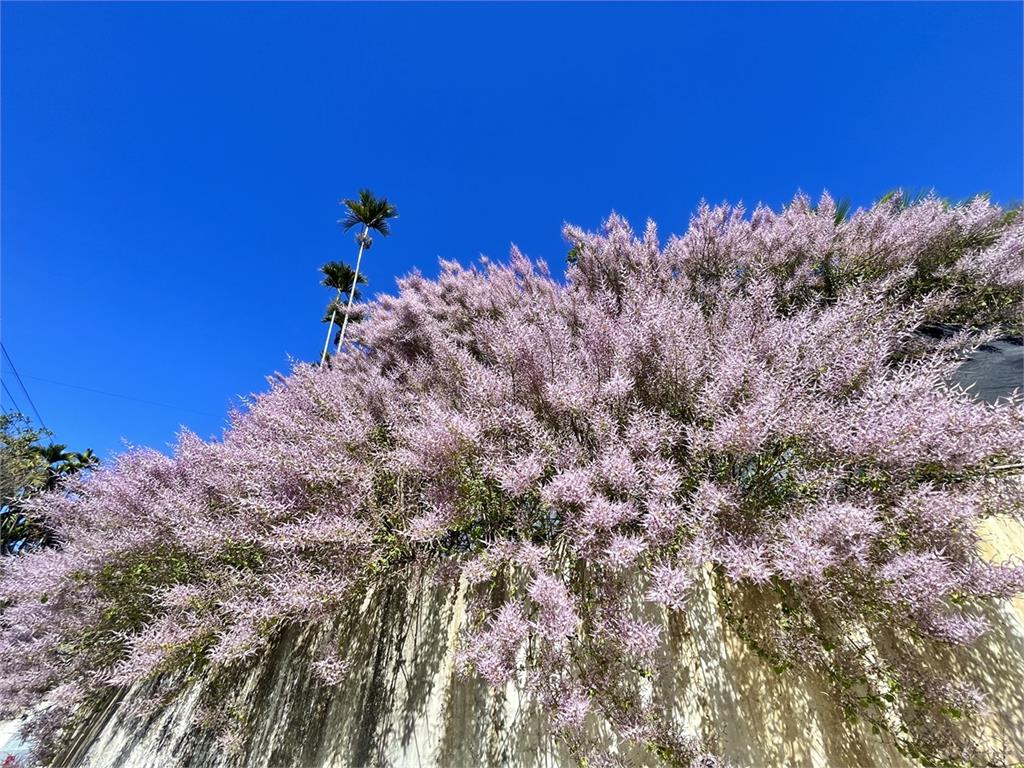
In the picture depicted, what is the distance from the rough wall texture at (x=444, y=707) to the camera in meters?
2.23

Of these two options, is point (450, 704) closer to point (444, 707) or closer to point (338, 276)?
point (444, 707)

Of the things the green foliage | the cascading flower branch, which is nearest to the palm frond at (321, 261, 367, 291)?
the green foliage

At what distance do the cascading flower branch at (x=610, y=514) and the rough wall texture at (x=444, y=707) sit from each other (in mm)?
190

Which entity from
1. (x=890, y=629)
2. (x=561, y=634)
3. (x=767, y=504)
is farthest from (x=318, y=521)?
(x=890, y=629)

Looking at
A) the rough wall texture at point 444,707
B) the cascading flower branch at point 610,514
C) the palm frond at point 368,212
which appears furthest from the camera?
the palm frond at point 368,212

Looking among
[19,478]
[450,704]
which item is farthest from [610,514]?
[19,478]

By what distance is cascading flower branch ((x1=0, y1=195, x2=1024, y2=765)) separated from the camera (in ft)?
6.77

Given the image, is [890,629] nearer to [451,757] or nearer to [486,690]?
[486,690]

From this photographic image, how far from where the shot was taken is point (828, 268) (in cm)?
526

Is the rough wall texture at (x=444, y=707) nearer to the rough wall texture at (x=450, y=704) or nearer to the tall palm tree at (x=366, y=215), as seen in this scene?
the rough wall texture at (x=450, y=704)

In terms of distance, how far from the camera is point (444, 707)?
119 inches

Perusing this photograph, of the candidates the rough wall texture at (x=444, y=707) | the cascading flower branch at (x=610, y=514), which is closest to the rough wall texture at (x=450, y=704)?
the rough wall texture at (x=444, y=707)

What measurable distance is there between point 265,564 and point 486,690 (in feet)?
6.20

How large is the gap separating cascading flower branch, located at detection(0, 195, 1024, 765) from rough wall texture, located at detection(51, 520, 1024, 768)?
0.19m
